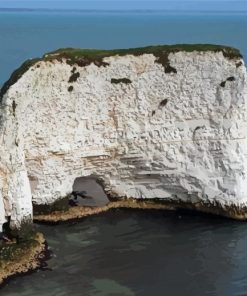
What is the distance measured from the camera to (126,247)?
33938mm

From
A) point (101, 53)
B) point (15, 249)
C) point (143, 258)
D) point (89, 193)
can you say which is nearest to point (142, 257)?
point (143, 258)

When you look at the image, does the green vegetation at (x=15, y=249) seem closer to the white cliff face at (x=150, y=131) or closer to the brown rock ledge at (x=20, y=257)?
the brown rock ledge at (x=20, y=257)

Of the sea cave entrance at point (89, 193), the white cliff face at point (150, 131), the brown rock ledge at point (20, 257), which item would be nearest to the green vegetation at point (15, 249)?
the brown rock ledge at point (20, 257)

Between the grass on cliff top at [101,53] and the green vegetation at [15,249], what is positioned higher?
the grass on cliff top at [101,53]

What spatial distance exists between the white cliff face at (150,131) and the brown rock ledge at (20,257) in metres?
4.16

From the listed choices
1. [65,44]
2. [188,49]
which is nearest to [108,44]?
[65,44]

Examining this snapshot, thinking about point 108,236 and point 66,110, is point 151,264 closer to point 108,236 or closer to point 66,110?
point 108,236

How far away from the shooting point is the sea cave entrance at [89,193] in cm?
3897

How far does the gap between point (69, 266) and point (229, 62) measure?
14474 mm

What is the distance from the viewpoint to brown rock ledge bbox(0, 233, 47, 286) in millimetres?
29906

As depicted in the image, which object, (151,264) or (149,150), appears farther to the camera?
(149,150)

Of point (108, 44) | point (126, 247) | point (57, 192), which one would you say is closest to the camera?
point (126, 247)

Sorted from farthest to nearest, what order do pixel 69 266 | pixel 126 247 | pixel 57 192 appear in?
1. pixel 57 192
2. pixel 126 247
3. pixel 69 266

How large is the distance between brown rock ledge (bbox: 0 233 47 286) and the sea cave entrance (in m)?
6.89
